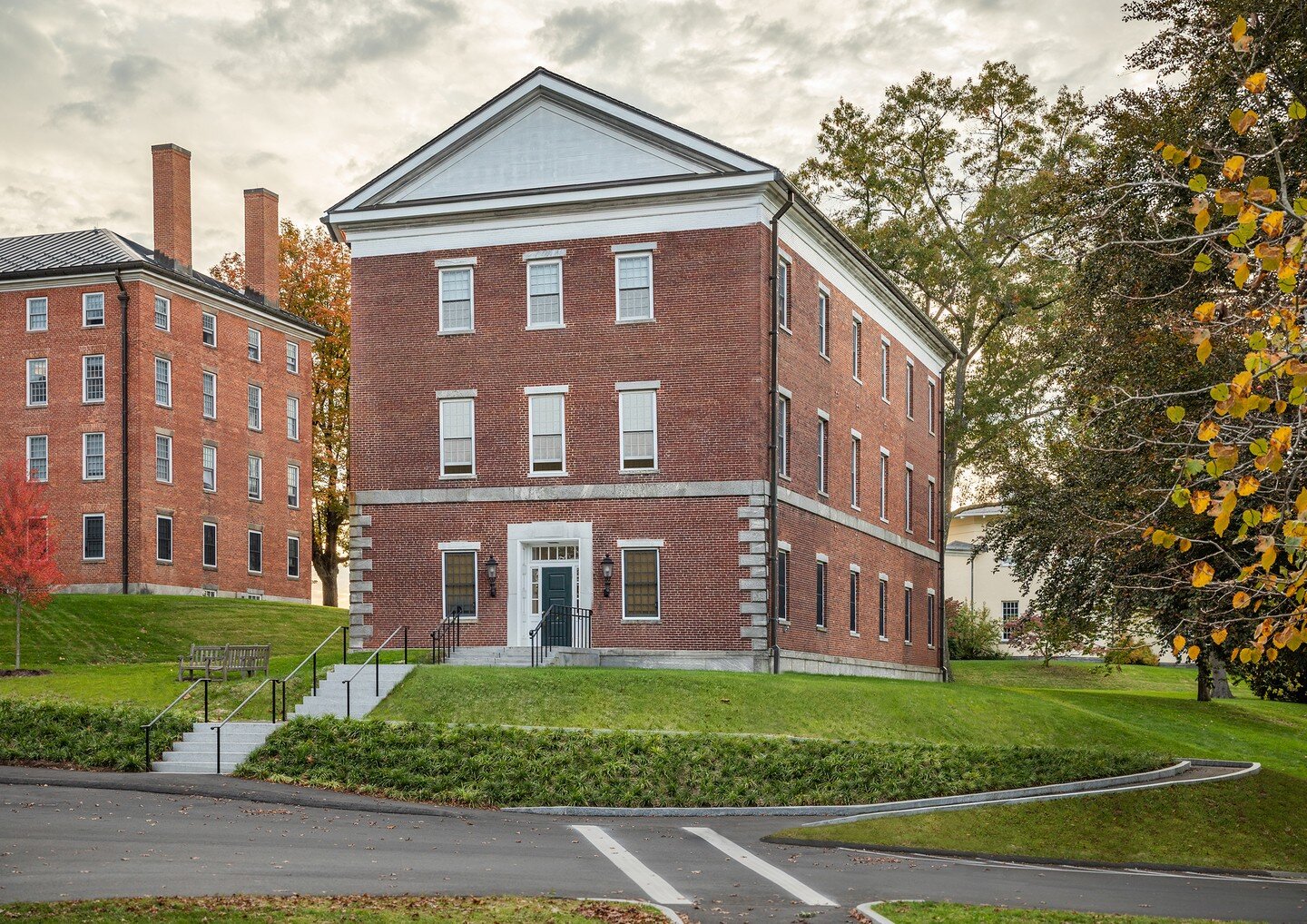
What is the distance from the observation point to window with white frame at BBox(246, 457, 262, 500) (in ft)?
195

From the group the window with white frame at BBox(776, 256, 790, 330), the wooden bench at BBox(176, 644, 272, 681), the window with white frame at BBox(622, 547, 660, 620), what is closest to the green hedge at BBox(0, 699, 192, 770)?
the wooden bench at BBox(176, 644, 272, 681)

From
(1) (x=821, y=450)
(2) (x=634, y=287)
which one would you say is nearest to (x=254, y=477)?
(1) (x=821, y=450)

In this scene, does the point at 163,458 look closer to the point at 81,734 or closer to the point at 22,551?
the point at 22,551

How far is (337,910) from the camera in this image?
12.8 meters

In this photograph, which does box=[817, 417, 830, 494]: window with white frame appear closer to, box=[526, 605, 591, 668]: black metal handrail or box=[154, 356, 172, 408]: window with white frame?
box=[526, 605, 591, 668]: black metal handrail

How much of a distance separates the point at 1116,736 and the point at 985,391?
25.8 m

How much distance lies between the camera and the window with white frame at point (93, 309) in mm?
53250

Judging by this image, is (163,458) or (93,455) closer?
(93,455)

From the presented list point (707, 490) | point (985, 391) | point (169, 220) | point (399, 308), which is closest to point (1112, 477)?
point (707, 490)

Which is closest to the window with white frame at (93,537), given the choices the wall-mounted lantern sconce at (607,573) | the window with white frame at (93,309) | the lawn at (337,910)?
the window with white frame at (93,309)

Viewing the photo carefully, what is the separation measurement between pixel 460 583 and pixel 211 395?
2497 centimetres

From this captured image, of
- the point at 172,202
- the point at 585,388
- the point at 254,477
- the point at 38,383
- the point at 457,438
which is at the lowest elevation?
the point at 254,477

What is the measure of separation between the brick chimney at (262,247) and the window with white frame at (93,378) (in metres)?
9.25

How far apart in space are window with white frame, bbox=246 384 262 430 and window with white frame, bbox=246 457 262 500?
49.8 inches
